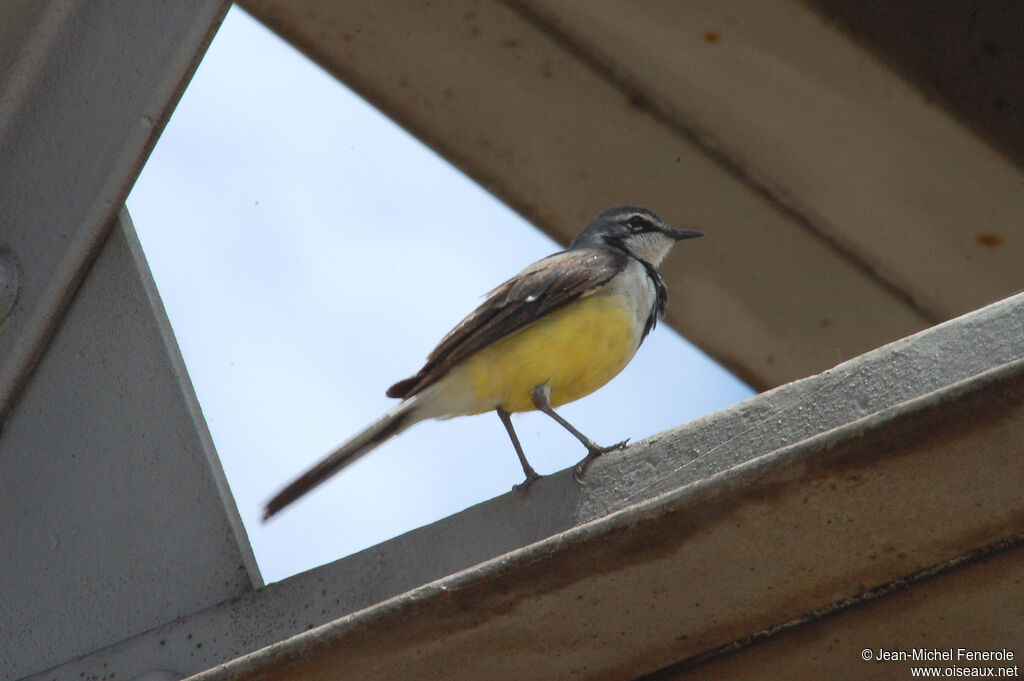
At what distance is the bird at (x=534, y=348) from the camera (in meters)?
6.17

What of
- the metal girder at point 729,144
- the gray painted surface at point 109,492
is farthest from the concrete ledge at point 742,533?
the metal girder at point 729,144

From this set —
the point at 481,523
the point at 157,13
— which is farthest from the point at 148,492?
the point at 157,13

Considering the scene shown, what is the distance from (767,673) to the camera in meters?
3.83

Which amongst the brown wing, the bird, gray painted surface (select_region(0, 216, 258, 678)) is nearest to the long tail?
the bird

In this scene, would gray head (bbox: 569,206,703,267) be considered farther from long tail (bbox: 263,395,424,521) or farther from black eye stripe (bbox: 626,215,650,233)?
long tail (bbox: 263,395,424,521)

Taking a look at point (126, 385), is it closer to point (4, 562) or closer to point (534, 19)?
point (4, 562)

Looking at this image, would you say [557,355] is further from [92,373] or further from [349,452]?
[92,373]

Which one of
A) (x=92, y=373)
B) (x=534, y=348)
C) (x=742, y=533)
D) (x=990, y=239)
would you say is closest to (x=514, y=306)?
(x=534, y=348)

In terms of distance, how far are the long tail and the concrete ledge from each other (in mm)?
1463

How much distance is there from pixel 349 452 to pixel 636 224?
255cm

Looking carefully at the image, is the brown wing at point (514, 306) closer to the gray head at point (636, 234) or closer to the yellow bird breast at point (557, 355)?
the yellow bird breast at point (557, 355)

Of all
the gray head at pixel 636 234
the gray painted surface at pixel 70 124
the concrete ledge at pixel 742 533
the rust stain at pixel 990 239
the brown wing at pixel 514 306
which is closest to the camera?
the concrete ledge at pixel 742 533

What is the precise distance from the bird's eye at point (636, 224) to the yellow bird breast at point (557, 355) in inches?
46.1

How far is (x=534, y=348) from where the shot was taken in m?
6.24
